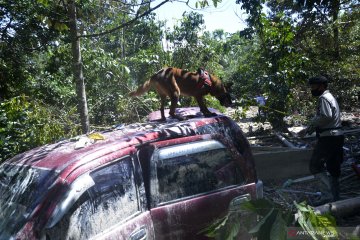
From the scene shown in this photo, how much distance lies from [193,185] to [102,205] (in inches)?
33.3

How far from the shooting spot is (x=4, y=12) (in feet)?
29.6

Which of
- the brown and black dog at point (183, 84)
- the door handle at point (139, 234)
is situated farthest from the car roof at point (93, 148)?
the brown and black dog at point (183, 84)

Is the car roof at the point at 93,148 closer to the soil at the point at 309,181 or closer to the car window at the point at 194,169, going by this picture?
the car window at the point at 194,169

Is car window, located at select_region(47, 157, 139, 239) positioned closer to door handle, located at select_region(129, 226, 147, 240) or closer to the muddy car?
the muddy car

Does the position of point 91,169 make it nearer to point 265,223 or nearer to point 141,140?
point 141,140

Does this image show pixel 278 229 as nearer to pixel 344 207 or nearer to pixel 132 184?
pixel 132 184

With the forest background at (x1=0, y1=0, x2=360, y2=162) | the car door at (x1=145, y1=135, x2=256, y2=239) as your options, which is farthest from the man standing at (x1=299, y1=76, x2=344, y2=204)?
the car door at (x1=145, y1=135, x2=256, y2=239)

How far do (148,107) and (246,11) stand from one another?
3779 mm

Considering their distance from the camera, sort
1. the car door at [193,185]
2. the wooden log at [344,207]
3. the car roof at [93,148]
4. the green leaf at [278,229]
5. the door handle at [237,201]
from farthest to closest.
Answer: the wooden log at [344,207]
the door handle at [237,201]
the car door at [193,185]
the car roof at [93,148]
the green leaf at [278,229]

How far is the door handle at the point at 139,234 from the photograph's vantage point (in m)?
2.63

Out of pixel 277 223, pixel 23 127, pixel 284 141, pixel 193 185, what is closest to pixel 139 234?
pixel 193 185

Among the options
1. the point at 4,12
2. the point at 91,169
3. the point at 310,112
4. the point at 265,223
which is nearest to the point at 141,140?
the point at 91,169

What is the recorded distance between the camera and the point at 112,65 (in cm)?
1059

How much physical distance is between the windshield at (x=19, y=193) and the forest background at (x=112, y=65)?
10.0 ft
